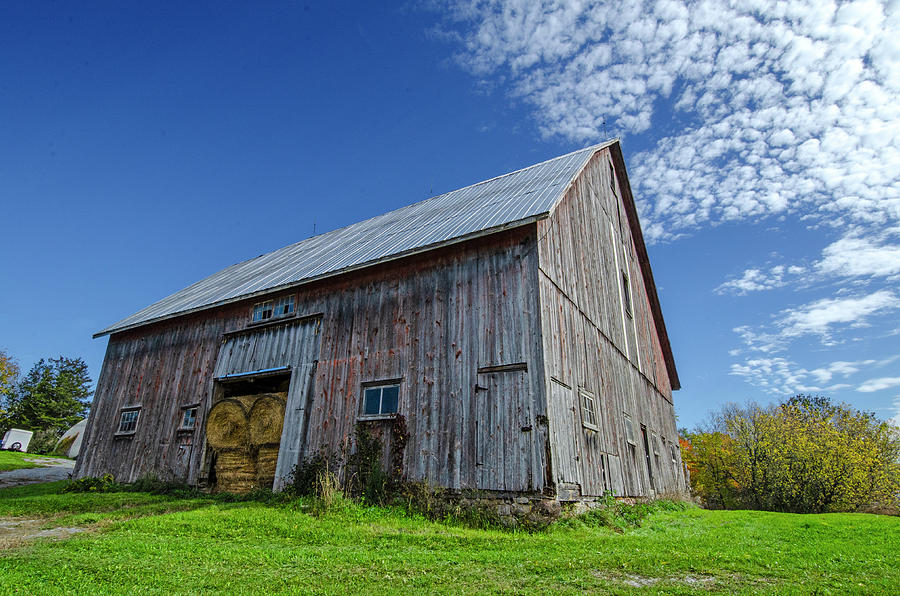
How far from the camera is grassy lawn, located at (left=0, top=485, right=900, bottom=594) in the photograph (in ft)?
16.8

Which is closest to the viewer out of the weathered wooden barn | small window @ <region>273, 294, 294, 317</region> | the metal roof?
the weathered wooden barn

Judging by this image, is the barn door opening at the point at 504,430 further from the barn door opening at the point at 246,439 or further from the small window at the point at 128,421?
the small window at the point at 128,421

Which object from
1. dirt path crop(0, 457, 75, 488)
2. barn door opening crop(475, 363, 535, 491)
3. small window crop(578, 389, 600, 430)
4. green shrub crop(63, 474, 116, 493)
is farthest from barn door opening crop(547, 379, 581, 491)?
dirt path crop(0, 457, 75, 488)

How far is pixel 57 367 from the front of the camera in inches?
2089

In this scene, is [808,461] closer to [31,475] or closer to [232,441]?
[232,441]

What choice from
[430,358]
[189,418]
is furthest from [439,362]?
[189,418]

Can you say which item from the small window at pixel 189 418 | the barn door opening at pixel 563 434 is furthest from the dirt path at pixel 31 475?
the barn door opening at pixel 563 434

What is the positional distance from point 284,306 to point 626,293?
38.5 ft

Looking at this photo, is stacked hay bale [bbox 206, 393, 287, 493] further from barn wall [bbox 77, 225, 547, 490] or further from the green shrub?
the green shrub

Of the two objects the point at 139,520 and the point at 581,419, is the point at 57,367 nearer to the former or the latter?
the point at 139,520

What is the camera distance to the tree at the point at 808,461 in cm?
2441

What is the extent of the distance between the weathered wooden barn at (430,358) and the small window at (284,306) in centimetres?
4

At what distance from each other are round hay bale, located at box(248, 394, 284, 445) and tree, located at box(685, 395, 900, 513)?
25.3m

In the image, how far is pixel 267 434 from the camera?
41.1ft
